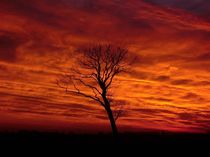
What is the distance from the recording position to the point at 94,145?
31359 mm

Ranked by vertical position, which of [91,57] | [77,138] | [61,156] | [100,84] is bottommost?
[61,156]

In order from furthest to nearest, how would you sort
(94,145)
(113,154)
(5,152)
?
1. (94,145)
2. (113,154)
3. (5,152)

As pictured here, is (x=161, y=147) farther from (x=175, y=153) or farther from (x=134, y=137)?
(x=134, y=137)

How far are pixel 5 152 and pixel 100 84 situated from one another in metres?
13.1

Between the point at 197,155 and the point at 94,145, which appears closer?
the point at 197,155

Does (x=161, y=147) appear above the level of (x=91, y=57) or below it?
below

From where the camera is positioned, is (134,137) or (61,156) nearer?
(61,156)

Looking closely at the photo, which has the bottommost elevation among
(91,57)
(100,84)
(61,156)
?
(61,156)

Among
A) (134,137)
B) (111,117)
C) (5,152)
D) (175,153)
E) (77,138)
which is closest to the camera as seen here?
(5,152)

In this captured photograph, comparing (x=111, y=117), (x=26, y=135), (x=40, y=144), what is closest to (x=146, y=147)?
(x=111, y=117)

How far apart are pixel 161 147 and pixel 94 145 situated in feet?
22.0

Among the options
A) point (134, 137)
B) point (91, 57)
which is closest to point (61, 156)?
point (91, 57)

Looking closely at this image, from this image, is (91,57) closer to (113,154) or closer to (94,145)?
(94,145)

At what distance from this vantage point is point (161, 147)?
3297 centimetres
